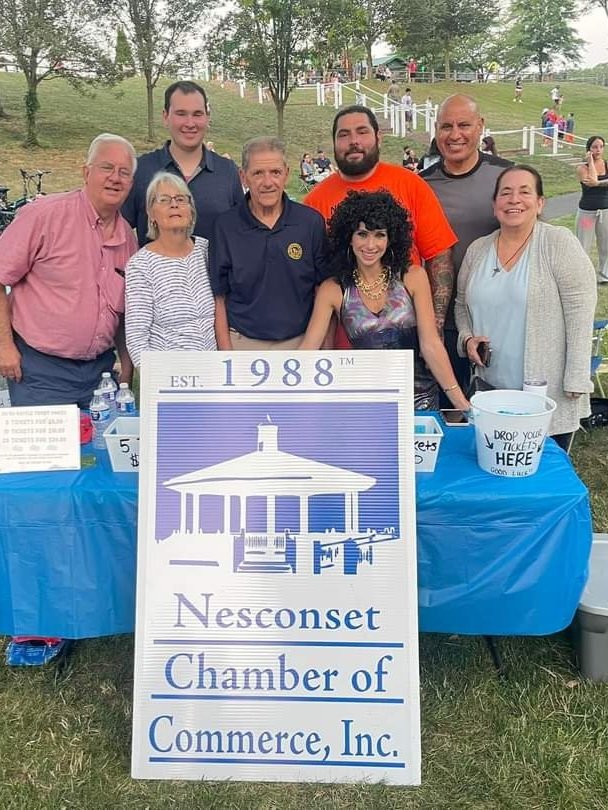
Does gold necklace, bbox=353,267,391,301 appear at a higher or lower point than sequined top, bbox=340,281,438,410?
higher

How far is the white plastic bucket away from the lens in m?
2.05

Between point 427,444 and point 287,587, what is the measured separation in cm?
56

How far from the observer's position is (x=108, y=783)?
2.03 metres

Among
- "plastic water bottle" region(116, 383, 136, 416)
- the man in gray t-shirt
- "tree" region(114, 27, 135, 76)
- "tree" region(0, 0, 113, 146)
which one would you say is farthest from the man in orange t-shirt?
"tree" region(114, 27, 135, 76)

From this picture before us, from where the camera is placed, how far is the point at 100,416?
236 centimetres

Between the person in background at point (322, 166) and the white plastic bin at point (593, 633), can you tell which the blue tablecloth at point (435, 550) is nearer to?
the white plastic bin at point (593, 633)

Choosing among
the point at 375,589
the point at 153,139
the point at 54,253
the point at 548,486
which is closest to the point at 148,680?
the point at 375,589

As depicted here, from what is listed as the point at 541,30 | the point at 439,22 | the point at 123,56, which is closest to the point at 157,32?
the point at 123,56

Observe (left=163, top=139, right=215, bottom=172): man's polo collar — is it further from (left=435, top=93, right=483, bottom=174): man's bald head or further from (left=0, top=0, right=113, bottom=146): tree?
(left=0, top=0, right=113, bottom=146): tree

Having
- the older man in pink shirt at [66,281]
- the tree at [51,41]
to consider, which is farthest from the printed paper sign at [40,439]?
the tree at [51,41]

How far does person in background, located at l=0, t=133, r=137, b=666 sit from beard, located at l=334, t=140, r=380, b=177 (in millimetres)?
886

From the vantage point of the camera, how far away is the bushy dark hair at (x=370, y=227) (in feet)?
8.36

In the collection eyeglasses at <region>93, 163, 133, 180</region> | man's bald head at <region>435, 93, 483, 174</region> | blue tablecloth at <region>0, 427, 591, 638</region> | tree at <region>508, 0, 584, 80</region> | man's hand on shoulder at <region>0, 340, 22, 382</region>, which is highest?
tree at <region>508, 0, 584, 80</region>

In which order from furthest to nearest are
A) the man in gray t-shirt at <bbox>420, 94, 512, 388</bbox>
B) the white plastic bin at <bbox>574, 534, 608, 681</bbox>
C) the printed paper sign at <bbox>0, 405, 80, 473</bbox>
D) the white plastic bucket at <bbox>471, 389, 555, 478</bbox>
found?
the man in gray t-shirt at <bbox>420, 94, 512, 388</bbox> < the white plastic bin at <bbox>574, 534, 608, 681</bbox> < the printed paper sign at <bbox>0, 405, 80, 473</bbox> < the white plastic bucket at <bbox>471, 389, 555, 478</bbox>
